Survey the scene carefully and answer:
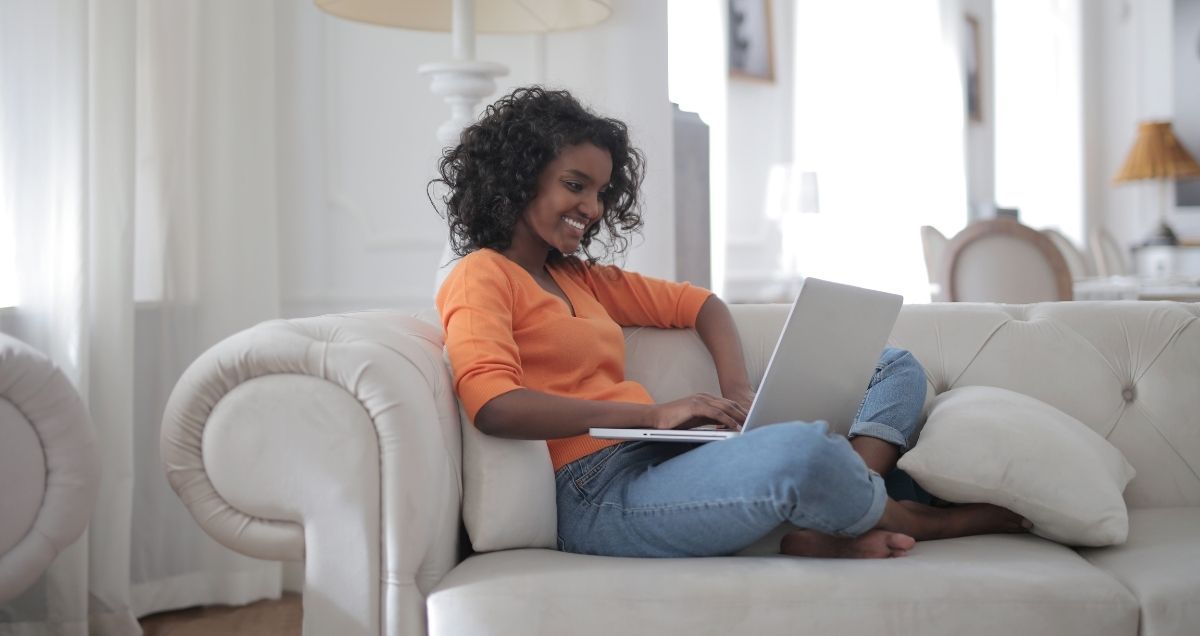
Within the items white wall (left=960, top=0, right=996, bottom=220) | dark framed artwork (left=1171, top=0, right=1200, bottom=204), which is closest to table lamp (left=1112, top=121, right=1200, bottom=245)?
dark framed artwork (left=1171, top=0, right=1200, bottom=204)

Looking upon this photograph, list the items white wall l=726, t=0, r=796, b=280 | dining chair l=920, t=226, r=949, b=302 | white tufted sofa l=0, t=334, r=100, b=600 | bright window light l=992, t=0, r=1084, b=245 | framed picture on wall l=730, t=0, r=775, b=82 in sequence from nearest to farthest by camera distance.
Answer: white tufted sofa l=0, t=334, r=100, b=600 < dining chair l=920, t=226, r=949, b=302 < framed picture on wall l=730, t=0, r=775, b=82 < white wall l=726, t=0, r=796, b=280 < bright window light l=992, t=0, r=1084, b=245

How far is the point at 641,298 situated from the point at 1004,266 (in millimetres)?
1714

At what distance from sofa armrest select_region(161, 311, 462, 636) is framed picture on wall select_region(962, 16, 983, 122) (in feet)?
20.3

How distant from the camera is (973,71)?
23.4 ft

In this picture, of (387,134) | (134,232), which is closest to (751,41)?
(387,134)

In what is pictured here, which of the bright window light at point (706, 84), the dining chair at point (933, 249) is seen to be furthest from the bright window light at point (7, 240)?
the bright window light at point (706, 84)

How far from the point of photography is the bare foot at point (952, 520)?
1.57 meters

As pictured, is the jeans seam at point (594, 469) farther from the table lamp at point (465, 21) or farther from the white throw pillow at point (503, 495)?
the table lamp at point (465, 21)

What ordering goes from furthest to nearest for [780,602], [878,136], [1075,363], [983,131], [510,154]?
[983,131] → [878,136] → [1075,363] → [510,154] → [780,602]

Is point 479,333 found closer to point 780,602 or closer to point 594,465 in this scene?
point 594,465

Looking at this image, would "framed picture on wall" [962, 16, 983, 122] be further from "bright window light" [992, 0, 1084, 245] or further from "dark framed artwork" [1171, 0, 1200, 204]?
"dark framed artwork" [1171, 0, 1200, 204]

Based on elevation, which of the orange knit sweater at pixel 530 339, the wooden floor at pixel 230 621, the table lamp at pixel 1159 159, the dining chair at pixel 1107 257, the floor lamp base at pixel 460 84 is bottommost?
the wooden floor at pixel 230 621

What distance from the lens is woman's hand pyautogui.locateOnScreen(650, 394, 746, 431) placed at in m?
1.50

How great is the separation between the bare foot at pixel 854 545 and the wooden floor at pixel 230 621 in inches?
49.7
